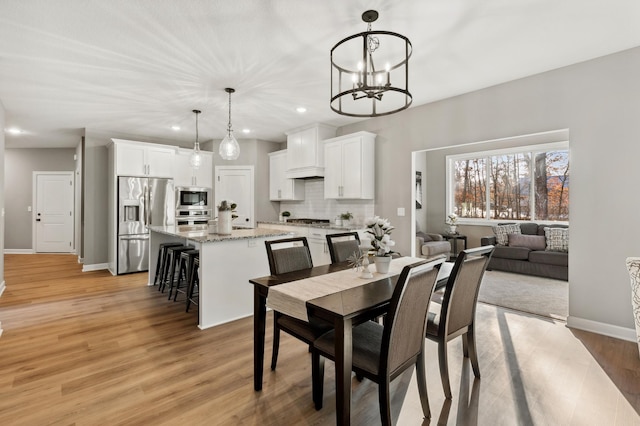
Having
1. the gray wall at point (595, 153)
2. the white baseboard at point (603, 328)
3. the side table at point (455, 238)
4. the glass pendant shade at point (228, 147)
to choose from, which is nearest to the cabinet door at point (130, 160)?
the glass pendant shade at point (228, 147)

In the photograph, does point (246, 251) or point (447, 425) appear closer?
point (447, 425)

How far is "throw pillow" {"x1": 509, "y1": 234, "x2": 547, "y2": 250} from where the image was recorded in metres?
5.53

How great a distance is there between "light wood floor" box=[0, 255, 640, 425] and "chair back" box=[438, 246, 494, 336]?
1.51 ft

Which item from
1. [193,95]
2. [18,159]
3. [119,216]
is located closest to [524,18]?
[193,95]

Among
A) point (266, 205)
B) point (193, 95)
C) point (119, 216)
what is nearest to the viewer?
point (193, 95)

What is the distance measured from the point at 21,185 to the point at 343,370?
989 cm

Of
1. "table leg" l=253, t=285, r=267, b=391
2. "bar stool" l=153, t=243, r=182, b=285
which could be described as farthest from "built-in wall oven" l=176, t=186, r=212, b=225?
"table leg" l=253, t=285, r=267, b=391

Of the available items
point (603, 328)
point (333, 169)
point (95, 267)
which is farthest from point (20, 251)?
point (603, 328)

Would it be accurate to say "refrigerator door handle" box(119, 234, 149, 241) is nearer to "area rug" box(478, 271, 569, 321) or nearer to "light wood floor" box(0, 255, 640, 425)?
"light wood floor" box(0, 255, 640, 425)

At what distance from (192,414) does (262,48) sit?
287cm

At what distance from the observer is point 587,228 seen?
10.4ft

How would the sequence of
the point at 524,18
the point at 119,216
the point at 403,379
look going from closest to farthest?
the point at 403,379 < the point at 524,18 < the point at 119,216

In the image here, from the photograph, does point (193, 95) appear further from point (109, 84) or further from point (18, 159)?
point (18, 159)

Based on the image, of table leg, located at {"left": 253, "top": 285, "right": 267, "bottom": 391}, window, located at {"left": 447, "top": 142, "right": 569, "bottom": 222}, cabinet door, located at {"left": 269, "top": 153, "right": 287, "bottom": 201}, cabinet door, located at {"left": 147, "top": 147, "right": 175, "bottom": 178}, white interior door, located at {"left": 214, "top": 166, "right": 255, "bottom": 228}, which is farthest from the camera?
white interior door, located at {"left": 214, "top": 166, "right": 255, "bottom": 228}
